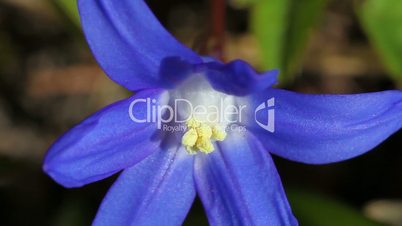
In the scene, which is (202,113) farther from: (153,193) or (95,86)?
(95,86)

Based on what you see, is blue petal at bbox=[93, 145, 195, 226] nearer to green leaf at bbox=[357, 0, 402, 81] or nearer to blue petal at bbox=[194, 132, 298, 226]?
blue petal at bbox=[194, 132, 298, 226]

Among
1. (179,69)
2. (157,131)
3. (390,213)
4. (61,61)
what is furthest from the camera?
(61,61)

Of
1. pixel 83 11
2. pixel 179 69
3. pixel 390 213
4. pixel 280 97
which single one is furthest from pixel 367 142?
pixel 390 213

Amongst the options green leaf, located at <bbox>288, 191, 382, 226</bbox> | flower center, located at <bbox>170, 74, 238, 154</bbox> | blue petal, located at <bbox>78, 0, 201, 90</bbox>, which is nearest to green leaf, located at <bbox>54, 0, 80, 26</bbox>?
flower center, located at <bbox>170, 74, 238, 154</bbox>

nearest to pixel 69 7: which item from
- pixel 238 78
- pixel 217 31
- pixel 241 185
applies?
pixel 217 31

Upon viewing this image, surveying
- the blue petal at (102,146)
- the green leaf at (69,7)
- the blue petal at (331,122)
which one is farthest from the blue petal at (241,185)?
the green leaf at (69,7)

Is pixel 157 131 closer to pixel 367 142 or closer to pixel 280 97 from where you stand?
pixel 280 97
